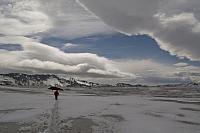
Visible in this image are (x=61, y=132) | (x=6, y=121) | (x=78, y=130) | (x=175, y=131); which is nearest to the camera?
(x=61, y=132)

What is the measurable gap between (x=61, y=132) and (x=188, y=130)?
8765 millimetres

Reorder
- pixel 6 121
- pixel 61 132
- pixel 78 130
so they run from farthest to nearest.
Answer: pixel 6 121 → pixel 78 130 → pixel 61 132

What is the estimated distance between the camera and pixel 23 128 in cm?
1894

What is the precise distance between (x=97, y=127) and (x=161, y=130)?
13.5ft

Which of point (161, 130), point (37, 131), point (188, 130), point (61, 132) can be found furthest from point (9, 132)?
point (188, 130)

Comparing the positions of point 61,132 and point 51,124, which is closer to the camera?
point 61,132

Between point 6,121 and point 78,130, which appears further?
point 6,121

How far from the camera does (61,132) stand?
17281 millimetres

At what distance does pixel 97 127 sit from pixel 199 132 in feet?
21.5

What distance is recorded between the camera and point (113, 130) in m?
19.1

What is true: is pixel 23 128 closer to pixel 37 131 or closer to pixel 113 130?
pixel 37 131

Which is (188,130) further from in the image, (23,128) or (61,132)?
(23,128)

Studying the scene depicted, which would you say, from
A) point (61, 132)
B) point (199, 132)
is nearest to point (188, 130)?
point (199, 132)

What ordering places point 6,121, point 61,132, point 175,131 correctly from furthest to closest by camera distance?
point 6,121 → point 175,131 → point 61,132
